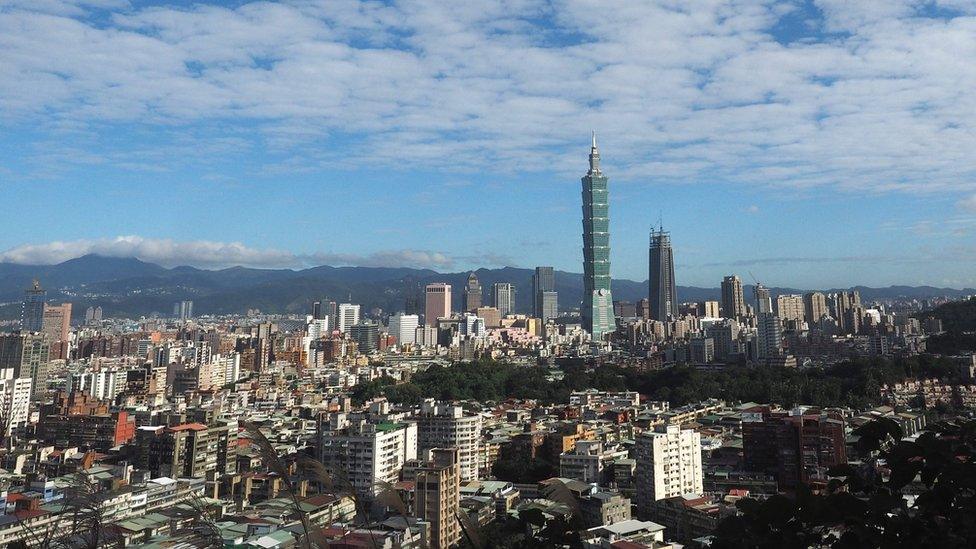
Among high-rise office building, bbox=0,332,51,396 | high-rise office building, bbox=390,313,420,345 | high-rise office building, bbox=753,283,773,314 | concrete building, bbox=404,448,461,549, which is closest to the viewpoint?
concrete building, bbox=404,448,461,549

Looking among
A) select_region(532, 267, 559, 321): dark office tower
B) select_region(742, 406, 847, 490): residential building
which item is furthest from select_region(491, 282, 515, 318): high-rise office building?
select_region(742, 406, 847, 490): residential building

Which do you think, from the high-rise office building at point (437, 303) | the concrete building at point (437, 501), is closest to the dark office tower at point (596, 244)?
the high-rise office building at point (437, 303)

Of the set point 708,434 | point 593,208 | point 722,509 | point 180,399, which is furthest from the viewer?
point 593,208

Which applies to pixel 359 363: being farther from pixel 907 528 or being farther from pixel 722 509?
pixel 907 528

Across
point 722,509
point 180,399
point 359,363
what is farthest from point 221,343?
point 722,509

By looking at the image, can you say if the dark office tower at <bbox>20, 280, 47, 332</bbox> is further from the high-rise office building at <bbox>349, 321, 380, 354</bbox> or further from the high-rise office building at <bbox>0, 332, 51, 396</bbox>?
the high-rise office building at <bbox>0, 332, 51, 396</bbox>

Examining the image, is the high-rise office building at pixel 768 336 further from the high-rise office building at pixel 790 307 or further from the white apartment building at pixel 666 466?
the white apartment building at pixel 666 466

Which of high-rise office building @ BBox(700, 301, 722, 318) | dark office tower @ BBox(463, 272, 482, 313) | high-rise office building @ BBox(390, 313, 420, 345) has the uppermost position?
dark office tower @ BBox(463, 272, 482, 313)
